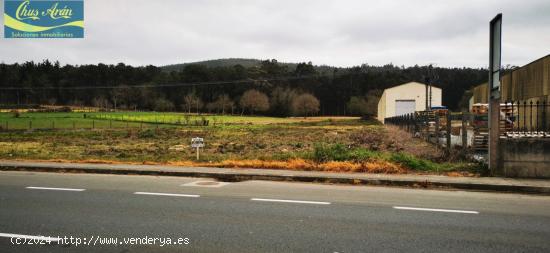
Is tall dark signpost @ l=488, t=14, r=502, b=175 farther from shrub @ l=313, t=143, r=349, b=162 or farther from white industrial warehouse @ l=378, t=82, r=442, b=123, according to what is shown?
white industrial warehouse @ l=378, t=82, r=442, b=123

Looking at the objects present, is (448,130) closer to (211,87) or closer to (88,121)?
(88,121)

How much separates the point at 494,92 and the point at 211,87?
139091mm

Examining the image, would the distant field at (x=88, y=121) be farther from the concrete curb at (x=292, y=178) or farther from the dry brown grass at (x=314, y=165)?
the dry brown grass at (x=314, y=165)

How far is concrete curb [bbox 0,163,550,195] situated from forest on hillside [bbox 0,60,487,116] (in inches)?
4738

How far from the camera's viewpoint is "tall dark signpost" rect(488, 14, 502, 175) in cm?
1170

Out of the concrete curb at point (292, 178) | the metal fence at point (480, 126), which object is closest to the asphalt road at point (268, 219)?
the concrete curb at point (292, 178)

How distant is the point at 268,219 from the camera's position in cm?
702

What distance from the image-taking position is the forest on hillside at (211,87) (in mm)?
137125

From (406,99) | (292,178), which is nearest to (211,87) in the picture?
(406,99)

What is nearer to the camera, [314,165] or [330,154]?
[314,165]

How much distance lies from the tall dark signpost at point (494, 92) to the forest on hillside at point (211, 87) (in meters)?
122

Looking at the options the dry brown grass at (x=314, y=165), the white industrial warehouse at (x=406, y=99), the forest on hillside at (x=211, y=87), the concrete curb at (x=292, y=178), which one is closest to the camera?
the concrete curb at (x=292, y=178)

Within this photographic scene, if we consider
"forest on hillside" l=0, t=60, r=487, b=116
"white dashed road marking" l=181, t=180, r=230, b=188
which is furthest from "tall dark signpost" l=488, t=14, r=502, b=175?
"forest on hillside" l=0, t=60, r=487, b=116

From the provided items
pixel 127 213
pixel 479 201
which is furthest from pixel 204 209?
pixel 479 201
